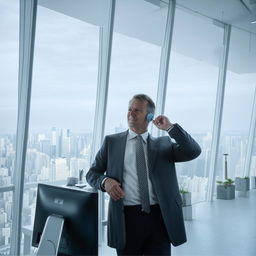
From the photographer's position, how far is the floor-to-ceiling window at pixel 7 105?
3561 mm

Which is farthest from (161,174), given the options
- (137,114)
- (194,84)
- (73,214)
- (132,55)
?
(194,84)

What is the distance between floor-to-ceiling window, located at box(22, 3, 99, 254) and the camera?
385 centimetres

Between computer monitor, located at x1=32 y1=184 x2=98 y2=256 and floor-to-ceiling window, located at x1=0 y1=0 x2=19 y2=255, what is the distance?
2020 mm

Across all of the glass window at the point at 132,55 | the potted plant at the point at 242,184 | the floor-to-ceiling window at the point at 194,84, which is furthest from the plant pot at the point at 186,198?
the potted plant at the point at 242,184

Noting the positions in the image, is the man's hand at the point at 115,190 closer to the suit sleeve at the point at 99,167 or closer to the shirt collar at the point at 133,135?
the suit sleeve at the point at 99,167

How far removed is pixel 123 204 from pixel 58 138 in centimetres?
215

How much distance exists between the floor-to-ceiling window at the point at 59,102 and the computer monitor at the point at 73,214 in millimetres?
2162

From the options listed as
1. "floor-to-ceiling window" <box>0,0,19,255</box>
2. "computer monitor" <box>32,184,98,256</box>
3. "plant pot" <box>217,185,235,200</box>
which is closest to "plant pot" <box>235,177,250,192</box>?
"plant pot" <box>217,185,235,200</box>

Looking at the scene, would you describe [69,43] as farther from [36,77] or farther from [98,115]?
[98,115]

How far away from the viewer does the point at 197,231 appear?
4965mm

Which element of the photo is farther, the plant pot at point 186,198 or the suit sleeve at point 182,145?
the plant pot at point 186,198

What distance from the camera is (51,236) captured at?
1713 mm

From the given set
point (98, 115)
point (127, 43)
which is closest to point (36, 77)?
point (98, 115)

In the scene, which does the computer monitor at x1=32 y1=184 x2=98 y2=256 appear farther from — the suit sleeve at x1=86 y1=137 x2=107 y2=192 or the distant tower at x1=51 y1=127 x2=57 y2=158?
the distant tower at x1=51 y1=127 x2=57 y2=158
